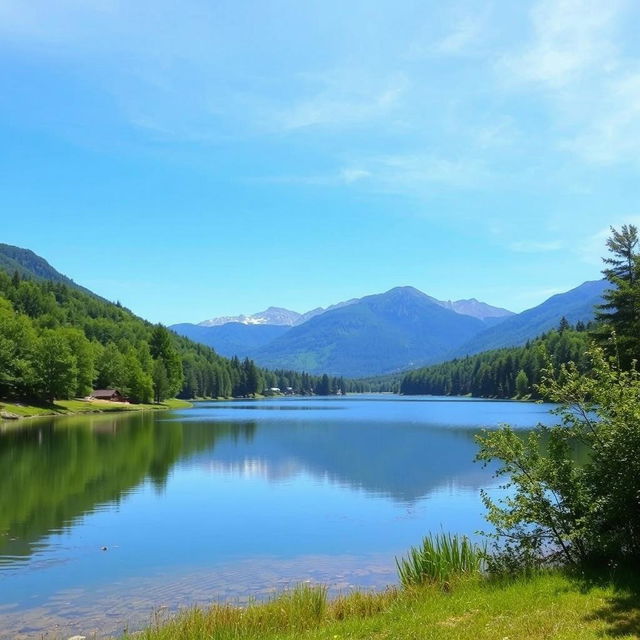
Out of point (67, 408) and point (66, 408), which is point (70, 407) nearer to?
point (67, 408)

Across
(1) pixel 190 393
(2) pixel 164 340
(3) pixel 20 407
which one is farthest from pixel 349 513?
(1) pixel 190 393

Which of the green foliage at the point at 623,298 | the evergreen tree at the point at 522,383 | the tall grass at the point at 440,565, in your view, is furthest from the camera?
the evergreen tree at the point at 522,383

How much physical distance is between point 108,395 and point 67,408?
82.0ft

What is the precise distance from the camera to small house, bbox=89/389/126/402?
127550 mm

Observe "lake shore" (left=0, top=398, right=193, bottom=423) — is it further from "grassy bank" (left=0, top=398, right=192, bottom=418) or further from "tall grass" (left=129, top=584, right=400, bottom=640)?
"tall grass" (left=129, top=584, right=400, bottom=640)

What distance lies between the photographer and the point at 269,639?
1191cm

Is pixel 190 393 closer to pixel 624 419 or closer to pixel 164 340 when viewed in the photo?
pixel 164 340

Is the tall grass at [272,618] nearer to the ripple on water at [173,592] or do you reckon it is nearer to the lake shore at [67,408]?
the ripple on water at [173,592]

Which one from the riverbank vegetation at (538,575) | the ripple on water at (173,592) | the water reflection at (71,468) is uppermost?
the riverbank vegetation at (538,575)

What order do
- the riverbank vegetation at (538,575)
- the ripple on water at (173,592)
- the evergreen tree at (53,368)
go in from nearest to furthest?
the riverbank vegetation at (538,575) < the ripple on water at (173,592) < the evergreen tree at (53,368)

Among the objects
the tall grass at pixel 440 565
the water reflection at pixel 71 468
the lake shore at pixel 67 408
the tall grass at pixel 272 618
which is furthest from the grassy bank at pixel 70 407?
the tall grass at pixel 440 565

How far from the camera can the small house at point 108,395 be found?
5022 inches

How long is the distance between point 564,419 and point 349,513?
54.7 feet

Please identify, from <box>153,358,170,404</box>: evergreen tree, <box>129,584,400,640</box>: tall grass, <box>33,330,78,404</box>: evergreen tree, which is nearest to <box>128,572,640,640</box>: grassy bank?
<box>129,584,400,640</box>: tall grass
